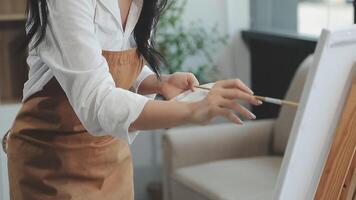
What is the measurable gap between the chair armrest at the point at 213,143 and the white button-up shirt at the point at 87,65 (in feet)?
5.72

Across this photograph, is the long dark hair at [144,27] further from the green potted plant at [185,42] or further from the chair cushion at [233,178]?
the green potted plant at [185,42]

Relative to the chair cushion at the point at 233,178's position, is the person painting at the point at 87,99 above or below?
above

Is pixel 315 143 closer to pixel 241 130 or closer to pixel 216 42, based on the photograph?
pixel 241 130

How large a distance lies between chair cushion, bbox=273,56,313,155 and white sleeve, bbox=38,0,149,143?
76.6 inches

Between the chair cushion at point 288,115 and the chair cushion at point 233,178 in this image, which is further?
the chair cushion at point 288,115

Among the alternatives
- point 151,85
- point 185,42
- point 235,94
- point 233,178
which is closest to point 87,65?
point 235,94

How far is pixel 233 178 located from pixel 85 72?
1.77 m

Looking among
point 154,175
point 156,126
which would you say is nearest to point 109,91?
point 156,126

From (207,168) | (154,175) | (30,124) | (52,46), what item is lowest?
(154,175)

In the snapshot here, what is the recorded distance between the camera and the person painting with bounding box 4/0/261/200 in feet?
3.29

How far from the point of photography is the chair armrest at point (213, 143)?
9.53 ft

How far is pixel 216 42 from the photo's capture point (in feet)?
12.2

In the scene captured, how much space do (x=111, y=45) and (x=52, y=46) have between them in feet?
0.52

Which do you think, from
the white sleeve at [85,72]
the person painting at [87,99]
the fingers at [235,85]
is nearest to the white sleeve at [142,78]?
the person painting at [87,99]
